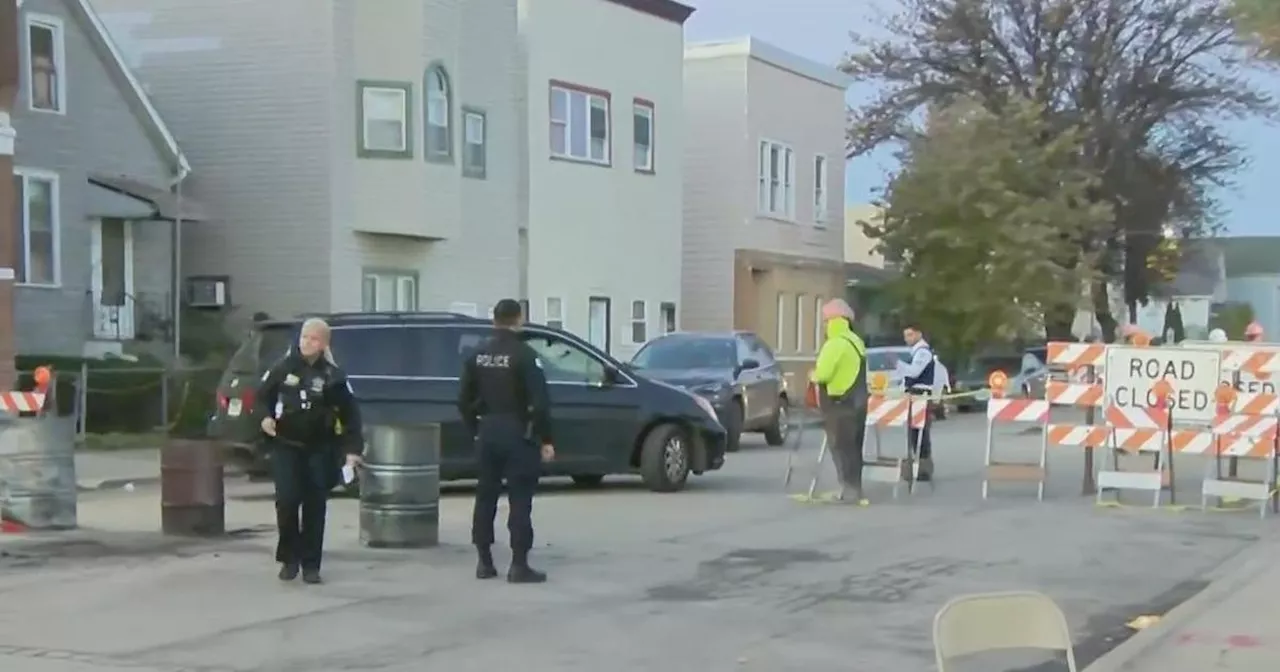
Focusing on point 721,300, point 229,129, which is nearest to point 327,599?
point 229,129

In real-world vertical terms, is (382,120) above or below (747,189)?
above

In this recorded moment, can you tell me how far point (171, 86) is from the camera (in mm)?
31531

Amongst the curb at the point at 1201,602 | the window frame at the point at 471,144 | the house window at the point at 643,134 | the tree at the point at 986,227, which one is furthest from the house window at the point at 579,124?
the curb at the point at 1201,602

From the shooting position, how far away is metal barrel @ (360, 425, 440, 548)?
13477mm

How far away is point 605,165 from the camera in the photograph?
35375 mm

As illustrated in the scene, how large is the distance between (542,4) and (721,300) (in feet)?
33.3

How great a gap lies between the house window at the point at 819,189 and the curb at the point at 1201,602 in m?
30.3

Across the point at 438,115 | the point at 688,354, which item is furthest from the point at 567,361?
the point at 438,115

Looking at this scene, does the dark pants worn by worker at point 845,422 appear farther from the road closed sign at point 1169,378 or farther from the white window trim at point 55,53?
the white window trim at point 55,53

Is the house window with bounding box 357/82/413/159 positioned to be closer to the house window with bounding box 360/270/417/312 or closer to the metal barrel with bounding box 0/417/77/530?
the house window with bounding box 360/270/417/312

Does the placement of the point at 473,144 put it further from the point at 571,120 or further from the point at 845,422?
the point at 845,422

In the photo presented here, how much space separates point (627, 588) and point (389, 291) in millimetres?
19756

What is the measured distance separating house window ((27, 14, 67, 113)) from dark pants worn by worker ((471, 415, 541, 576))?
59.5 ft

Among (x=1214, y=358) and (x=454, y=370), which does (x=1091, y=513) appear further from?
(x=454, y=370)
